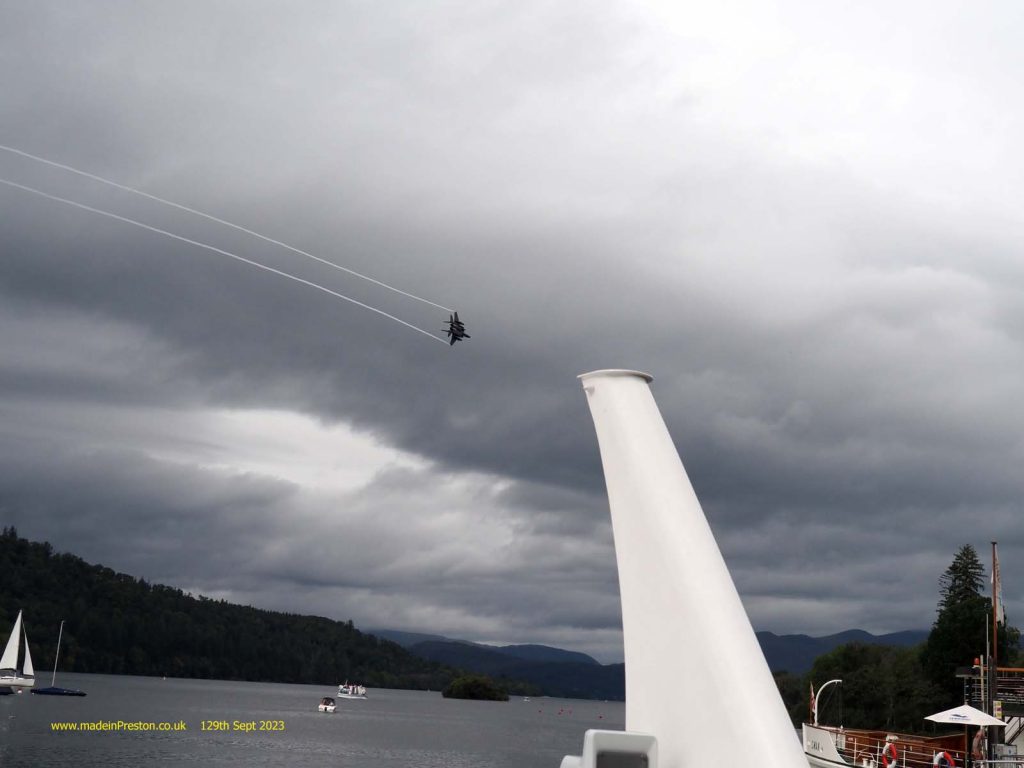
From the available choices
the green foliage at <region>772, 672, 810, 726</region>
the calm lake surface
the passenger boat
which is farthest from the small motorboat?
the passenger boat

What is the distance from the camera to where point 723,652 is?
6.05 m

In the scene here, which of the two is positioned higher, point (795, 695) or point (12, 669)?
point (12, 669)

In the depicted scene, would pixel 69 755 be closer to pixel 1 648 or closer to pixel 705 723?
pixel 705 723

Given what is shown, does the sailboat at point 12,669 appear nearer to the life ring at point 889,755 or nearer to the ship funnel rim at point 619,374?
the life ring at point 889,755

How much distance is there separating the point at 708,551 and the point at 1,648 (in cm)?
18808

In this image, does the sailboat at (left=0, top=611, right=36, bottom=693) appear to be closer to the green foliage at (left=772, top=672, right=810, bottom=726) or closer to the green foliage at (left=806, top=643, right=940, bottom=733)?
the green foliage at (left=772, top=672, right=810, bottom=726)

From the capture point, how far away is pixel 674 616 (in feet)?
21.0

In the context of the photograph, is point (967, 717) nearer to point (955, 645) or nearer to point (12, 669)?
point (955, 645)

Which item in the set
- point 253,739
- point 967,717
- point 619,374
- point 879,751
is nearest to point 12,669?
point 253,739

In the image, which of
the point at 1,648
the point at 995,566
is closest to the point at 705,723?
the point at 995,566

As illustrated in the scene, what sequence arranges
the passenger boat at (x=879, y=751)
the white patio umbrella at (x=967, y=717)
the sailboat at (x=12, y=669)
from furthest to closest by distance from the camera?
the sailboat at (x=12, y=669) < the passenger boat at (x=879, y=751) < the white patio umbrella at (x=967, y=717)

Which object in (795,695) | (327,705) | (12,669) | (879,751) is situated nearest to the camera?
(879,751)

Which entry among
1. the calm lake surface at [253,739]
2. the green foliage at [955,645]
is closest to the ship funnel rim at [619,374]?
the calm lake surface at [253,739]

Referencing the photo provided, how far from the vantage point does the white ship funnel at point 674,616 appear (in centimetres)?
585
